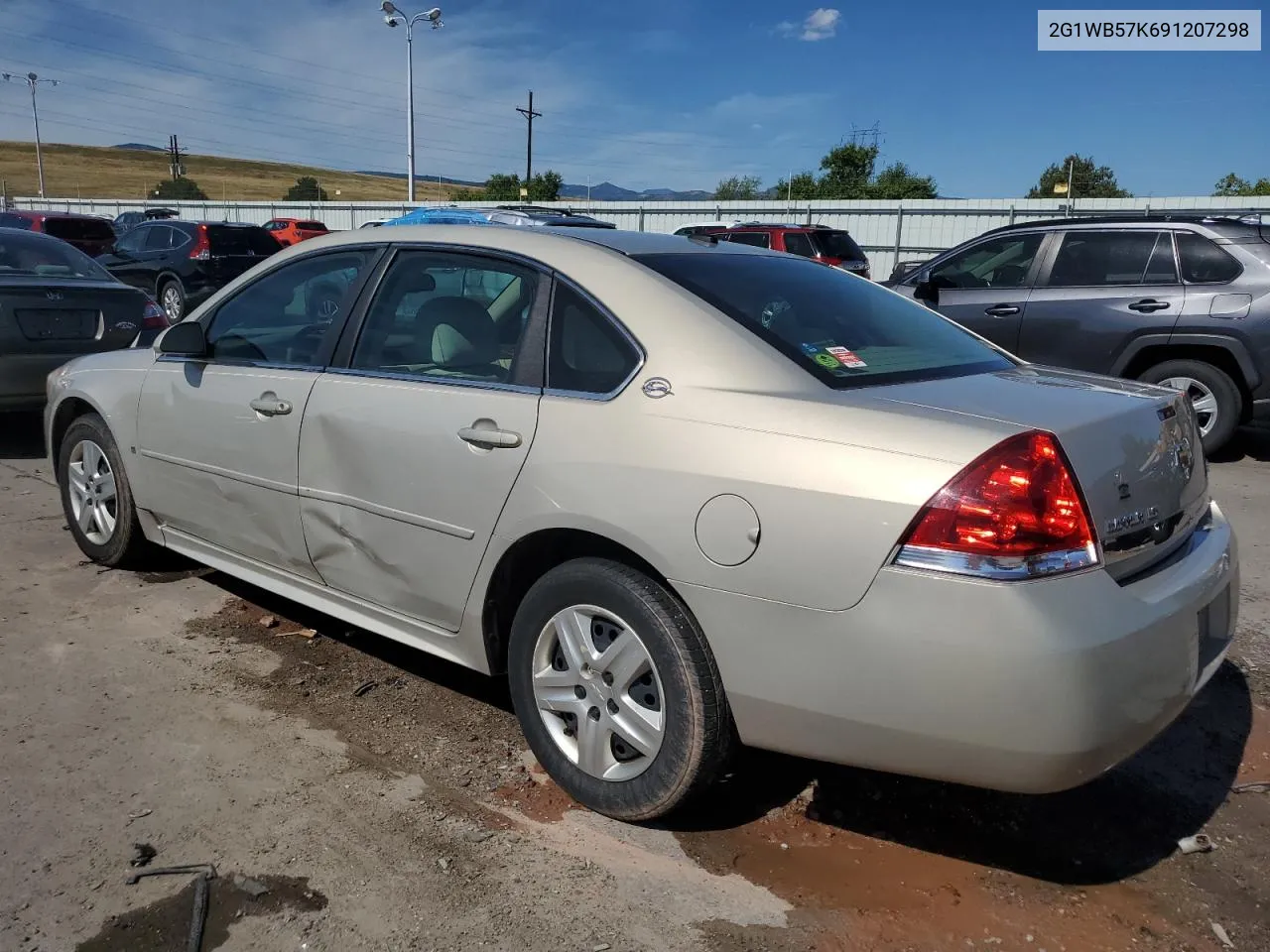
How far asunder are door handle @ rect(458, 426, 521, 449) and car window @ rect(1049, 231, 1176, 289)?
6419 millimetres

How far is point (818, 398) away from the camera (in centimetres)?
244

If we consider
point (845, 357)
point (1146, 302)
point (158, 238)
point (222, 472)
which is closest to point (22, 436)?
point (222, 472)

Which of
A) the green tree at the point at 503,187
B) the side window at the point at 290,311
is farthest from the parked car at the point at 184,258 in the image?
the green tree at the point at 503,187

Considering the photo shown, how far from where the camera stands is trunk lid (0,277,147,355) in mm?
6863

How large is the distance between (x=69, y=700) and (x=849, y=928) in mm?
2684

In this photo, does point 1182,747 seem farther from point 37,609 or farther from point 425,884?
point 37,609

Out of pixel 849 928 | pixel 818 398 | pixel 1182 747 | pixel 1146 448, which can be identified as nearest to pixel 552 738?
pixel 849 928

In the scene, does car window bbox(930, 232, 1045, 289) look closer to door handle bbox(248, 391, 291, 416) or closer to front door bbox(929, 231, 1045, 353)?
front door bbox(929, 231, 1045, 353)

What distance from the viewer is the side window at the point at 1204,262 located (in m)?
7.37

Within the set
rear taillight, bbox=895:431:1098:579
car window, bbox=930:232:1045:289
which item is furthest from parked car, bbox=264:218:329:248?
rear taillight, bbox=895:431:1098:579

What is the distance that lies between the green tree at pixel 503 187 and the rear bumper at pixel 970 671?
48.1 meters

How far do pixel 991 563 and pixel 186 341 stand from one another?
315cm

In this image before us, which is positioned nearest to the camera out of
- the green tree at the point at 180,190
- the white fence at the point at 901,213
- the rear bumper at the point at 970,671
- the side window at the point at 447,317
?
the rear bumper at the point at 970,671

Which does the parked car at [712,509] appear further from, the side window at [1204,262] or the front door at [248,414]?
the side window at [1204,262]
